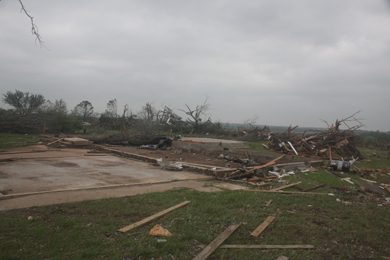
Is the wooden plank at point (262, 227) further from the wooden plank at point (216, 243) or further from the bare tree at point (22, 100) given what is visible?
the bare tree at point (22, 100)

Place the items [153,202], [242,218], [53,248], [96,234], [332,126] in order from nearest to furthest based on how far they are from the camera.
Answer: [53,248], [96,234], [242,218], [153,202], [332,126]

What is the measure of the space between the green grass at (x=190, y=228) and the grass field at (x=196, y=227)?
0.04ft

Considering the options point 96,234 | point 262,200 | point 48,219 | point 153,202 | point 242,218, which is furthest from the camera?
point 262,200

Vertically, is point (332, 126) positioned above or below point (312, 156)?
above

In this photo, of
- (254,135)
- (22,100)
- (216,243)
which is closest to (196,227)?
(216,243)

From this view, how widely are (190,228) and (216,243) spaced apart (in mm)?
532

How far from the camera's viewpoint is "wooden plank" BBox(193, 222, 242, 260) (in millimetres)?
2764

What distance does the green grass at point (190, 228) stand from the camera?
2.77 metres

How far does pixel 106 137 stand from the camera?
17.2 metres

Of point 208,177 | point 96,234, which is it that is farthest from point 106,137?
point 96,234

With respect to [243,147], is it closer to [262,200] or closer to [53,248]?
[262,200]

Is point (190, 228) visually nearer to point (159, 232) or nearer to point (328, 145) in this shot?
point (159, 232)

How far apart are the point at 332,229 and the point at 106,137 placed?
16066 mm

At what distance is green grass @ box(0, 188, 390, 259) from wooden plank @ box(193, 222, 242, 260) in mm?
59
